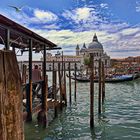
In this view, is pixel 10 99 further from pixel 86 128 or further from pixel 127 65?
pixel 127 65

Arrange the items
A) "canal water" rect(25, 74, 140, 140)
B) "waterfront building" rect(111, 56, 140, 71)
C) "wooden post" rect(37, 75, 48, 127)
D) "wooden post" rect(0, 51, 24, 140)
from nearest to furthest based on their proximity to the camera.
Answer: "wooden post" rect(0, 51, 24, 140) → "canal water" rect(25, 74, 140, 140) → "wooden post" rect(37, 75, 48, 127) → "waterfront building" rect(111, 56, 140, 71)

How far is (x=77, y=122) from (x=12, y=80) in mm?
10943

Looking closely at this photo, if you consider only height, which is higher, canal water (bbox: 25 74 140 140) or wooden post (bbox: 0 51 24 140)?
Answer: wooden post (bbox: 0 51 24 140)

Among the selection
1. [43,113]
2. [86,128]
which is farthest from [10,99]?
[86,128]

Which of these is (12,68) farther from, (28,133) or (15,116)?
(28,133)

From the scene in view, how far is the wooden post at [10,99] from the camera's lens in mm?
2334

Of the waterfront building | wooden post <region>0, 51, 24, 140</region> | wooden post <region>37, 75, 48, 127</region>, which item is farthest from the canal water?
the waterfront building

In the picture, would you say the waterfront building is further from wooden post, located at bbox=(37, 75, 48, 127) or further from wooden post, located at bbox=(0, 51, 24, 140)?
wooden post, located at bbox=(0, 51, 24, 140)

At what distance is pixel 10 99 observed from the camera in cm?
240

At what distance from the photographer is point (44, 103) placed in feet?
35.9

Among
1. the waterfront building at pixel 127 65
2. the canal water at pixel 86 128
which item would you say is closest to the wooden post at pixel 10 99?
the canal water at pixel 86 128

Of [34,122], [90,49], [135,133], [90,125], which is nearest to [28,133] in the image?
[34,122]

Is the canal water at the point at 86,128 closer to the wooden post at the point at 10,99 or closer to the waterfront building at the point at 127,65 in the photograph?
the wooden post at the point at 10,99

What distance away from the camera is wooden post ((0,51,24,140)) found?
2334 millimetres
